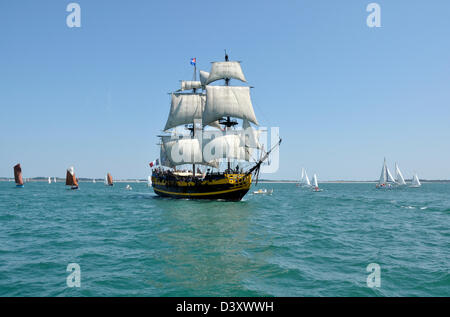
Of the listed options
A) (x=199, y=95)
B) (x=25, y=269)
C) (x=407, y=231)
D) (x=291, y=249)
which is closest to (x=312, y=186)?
(x=199, y=95)

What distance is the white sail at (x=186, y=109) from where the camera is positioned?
2611 inches

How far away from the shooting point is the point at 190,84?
71.7 metres

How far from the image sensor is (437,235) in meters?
20.1

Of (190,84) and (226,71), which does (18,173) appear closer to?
(190,84)

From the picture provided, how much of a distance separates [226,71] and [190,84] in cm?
1596

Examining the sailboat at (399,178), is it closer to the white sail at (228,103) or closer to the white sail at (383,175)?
the white sail at (383,175)

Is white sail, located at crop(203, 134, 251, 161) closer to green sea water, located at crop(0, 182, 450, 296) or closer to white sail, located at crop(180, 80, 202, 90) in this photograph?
white sail, located at crop(180, 80, 202, 90)

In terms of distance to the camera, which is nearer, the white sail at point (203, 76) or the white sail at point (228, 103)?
the white sail at point (228, 103)

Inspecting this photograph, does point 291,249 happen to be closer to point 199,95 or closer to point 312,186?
point 199,95

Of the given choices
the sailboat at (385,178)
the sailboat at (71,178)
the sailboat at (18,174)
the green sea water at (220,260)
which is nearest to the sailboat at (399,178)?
the sailboat at (385,178)

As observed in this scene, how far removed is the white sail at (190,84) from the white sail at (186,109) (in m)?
4.95

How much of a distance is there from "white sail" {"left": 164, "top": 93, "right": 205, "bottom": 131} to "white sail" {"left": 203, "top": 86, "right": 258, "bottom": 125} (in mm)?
8767

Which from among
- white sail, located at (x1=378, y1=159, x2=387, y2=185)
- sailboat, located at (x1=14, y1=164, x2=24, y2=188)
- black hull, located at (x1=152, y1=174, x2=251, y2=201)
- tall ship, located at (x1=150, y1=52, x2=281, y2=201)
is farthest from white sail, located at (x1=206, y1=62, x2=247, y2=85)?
white sail, located at (x1=378, y1=159, x2=387, y2=185)

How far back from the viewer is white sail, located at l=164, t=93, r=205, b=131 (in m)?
66.3
